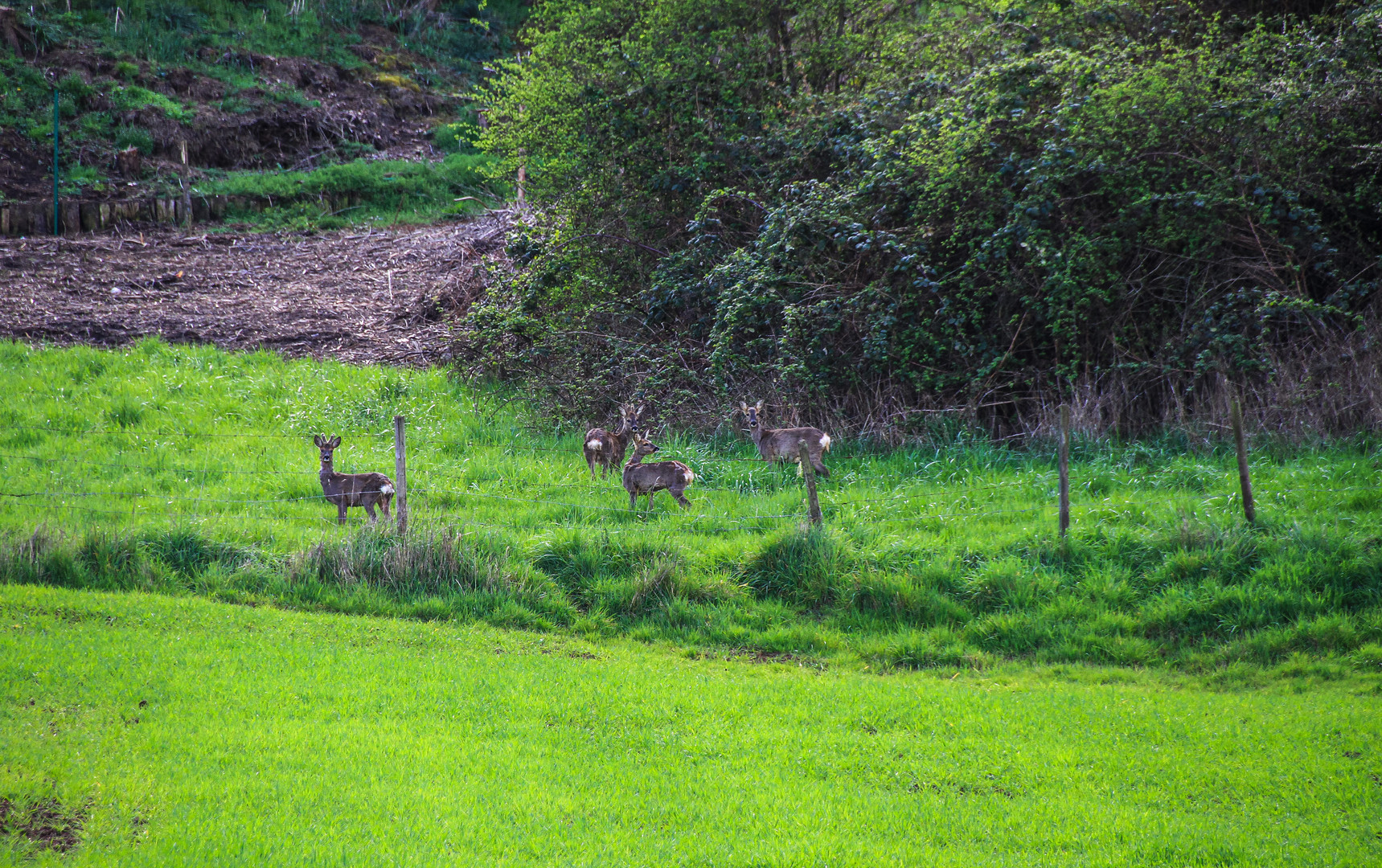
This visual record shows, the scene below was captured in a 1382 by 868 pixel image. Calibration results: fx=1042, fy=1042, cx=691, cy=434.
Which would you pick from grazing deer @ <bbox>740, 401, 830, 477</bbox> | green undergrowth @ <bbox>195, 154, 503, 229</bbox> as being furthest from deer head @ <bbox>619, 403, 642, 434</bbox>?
green undergrowth @ <bbox>195, 154, 503, 229</bbox>

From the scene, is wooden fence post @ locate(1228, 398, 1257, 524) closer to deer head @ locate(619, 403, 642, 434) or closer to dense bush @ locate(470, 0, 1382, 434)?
dense bush @ locate(470, 0, 1382, 434)

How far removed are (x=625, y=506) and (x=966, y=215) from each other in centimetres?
681

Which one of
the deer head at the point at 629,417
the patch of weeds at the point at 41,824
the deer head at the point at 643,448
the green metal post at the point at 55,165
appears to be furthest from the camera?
the green metal post at the point at 55,165

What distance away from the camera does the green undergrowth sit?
28.1 metres

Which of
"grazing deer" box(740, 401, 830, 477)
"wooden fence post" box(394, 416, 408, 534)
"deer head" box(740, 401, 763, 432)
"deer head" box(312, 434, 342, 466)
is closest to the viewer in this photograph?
"wooden fence post" box(394, 416, 408, 534)

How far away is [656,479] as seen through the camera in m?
12.4

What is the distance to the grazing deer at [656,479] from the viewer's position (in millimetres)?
12406

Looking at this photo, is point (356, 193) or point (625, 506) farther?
point (356, 193)

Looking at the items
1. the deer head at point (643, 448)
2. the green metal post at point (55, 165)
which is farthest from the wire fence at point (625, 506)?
the green metal post at point (55, 165)

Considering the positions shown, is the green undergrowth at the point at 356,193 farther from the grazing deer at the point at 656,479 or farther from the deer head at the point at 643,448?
the grazing deer at the point at 656,479

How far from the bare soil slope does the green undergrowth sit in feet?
5.20

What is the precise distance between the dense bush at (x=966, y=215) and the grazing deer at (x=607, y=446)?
4.41 ft

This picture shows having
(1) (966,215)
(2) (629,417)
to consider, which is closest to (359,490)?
(2) (629,417)

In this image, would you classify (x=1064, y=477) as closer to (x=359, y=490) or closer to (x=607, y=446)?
(x=607, y=446)
